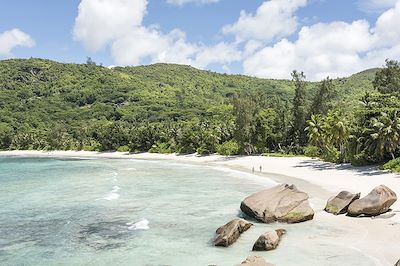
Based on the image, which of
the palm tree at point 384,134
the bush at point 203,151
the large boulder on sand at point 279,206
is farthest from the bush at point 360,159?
the bush at point 203,151

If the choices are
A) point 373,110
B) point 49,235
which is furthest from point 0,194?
point 373,110

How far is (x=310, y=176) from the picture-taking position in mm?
51531

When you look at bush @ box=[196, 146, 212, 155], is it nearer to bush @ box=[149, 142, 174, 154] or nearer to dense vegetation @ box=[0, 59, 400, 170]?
dense vegetation @ box=[0, 59, 400, 170]

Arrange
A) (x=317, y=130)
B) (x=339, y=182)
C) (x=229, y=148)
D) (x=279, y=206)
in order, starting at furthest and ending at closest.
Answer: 1. (x=229, y=148)
2. (x=317, y=130)
3. (x=339, y=182)
4. (x=279, y=206)

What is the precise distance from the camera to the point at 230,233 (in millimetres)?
24250

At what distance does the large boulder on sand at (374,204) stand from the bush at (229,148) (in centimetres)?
5957

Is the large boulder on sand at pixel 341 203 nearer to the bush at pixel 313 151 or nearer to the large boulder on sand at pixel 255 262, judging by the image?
the large boulder on sand at pixel 255 262

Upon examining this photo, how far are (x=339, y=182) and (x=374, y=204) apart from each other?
1719 centimetres

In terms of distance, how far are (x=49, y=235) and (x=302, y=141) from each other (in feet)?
206

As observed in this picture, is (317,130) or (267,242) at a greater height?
(317,130)

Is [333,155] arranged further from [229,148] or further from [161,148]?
[161,148]

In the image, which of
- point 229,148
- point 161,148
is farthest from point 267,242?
point 161,148

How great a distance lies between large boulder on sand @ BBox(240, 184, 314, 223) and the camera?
1117 inches

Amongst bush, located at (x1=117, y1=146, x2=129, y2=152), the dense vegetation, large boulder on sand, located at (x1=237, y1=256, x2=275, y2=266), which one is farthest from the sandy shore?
bush, located at (x1=117, y1=146, x2=129, y2=152)
